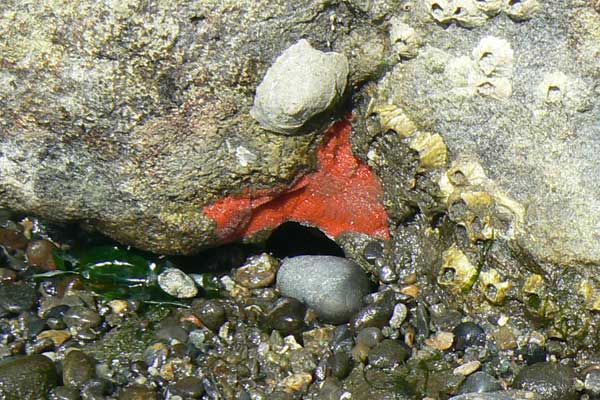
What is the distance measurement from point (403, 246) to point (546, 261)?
0.70 meters

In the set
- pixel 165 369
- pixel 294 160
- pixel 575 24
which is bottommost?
pixel 165 369

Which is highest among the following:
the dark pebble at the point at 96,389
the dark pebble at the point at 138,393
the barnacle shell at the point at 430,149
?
the barnacle shell at the point at 430,149

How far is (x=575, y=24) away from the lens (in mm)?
2727

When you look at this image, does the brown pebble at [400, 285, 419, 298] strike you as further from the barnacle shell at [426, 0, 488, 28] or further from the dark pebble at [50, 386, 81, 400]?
the dark pebble at [50, 386, 81, 400]

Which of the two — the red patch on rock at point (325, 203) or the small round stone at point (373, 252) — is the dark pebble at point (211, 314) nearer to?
the red patch on rock at point (325, 203)

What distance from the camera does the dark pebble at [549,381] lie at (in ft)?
9.77

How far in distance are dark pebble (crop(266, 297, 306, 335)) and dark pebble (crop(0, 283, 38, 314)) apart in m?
1.01

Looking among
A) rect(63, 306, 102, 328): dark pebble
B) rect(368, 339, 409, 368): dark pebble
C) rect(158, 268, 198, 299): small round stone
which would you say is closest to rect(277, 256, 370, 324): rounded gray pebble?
rect(368, 339, 409, 368): dark pebble

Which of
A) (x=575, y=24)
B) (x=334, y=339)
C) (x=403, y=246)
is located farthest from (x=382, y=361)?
(x=575, y=24)

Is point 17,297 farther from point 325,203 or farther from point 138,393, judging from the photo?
point 325,203

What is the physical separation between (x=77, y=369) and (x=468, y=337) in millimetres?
1472

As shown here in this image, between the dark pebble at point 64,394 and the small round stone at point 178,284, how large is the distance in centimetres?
59

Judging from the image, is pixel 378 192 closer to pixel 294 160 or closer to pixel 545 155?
pixel 294 160

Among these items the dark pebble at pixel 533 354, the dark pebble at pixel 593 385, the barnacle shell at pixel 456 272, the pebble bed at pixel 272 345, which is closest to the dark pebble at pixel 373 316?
the pebble bed at pixel 272 345
